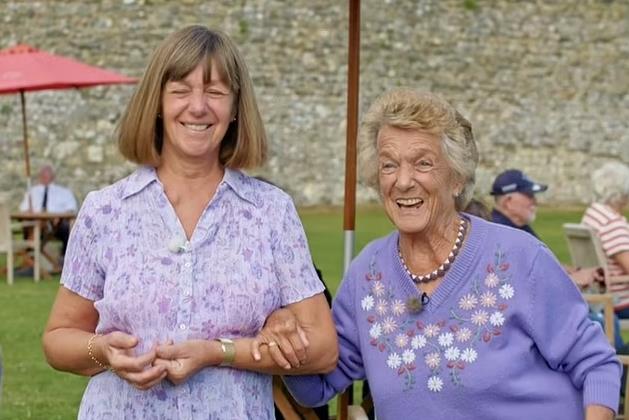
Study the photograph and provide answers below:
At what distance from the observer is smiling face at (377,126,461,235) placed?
154 inches

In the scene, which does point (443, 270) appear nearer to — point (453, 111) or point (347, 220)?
point (453, 111)

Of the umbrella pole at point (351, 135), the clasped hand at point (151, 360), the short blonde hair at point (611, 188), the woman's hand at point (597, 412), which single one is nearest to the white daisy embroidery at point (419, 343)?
the woman's hand at point (597, 412)

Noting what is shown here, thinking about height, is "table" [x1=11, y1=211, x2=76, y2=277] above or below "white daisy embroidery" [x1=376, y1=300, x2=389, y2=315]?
below

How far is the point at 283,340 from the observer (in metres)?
3.74

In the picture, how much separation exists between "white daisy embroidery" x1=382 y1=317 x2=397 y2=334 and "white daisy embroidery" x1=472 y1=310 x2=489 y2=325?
196 mm

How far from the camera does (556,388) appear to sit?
12.8 feet

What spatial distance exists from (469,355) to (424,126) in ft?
1.86

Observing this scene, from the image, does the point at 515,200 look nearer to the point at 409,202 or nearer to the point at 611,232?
the point at 611,232

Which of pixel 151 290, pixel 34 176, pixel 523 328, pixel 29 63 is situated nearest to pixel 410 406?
pixel 523 328

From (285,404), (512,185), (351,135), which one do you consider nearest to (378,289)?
(351,135)

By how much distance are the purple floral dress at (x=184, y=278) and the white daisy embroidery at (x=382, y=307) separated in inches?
8.2

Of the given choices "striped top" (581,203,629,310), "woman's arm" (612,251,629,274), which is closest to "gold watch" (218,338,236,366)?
"striped top" (581,203,629,310)

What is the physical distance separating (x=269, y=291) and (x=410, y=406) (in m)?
0.45

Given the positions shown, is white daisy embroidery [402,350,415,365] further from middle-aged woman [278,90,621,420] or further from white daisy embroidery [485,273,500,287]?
white daisy embroidery [485,273,500,287]
